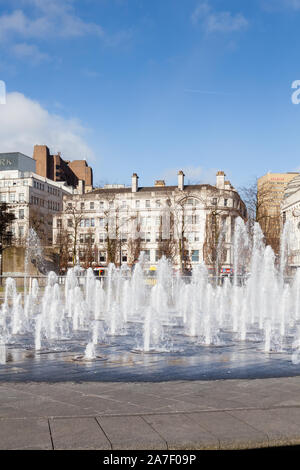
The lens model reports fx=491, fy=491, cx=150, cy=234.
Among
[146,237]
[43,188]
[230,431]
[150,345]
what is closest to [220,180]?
[146,237]

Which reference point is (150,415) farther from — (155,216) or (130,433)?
(155,216)

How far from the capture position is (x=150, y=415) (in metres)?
5.97

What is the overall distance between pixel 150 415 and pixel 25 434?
1.53m

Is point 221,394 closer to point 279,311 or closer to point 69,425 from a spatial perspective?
point 69,425

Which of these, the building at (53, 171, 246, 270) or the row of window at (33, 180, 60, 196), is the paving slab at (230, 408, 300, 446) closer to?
the building at (53, 171, 246, 270)

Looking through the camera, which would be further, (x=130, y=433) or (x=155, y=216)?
(x=155, y=216)

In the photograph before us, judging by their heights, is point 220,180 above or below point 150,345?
above

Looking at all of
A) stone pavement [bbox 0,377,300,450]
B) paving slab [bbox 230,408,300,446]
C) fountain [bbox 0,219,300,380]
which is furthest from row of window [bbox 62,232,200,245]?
paving slab [bbox 230,408,300,446]

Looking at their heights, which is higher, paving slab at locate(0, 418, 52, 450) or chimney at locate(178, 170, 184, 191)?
chimney at locate(178, 170, 184, 191)

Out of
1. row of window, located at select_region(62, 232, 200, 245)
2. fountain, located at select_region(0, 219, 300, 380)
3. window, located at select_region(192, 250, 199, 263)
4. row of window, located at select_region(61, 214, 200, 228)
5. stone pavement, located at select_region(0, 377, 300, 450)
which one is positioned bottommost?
fountain, located at select_region(0, 219, 300, 380)

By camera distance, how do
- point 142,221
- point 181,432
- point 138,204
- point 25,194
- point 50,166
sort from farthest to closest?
point 50,166 < point 25,194 < point 138,204 < point 142,221 < point 181,432

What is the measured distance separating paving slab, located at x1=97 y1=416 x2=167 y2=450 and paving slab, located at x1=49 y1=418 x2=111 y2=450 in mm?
87

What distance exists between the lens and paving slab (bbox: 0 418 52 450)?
4.89 metres

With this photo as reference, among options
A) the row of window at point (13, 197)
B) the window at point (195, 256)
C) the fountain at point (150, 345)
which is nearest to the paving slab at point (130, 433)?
the fountain at point (150, 345)
